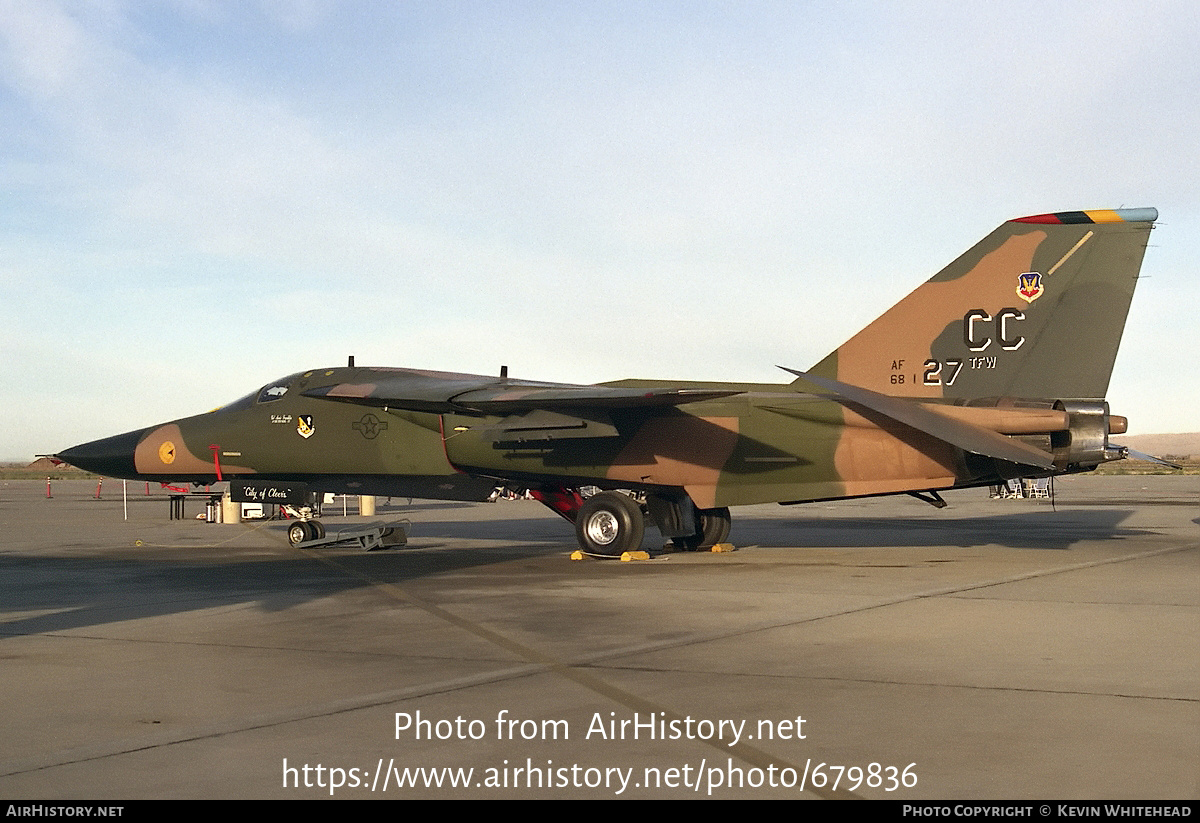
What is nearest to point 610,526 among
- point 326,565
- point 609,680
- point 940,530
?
point 326,565

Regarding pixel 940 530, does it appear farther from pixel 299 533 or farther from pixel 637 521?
pixel 299 533

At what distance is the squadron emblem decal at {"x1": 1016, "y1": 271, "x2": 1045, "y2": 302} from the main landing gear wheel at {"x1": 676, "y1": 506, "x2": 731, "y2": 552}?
5.66m

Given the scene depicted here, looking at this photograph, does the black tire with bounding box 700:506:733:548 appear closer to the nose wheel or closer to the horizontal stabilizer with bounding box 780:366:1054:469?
the horizontal stabilizer with bounding box 780:366:1054:469

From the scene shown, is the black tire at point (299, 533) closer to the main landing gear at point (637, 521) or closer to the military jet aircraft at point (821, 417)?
the military jet aircraft at point (821, 417)

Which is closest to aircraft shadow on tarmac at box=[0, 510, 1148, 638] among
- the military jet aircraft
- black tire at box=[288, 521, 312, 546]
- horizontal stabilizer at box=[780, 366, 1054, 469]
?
black tire at box=[288, 521, 312, 546]

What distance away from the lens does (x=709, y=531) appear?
17.8 m

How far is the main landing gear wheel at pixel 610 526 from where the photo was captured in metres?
16.4

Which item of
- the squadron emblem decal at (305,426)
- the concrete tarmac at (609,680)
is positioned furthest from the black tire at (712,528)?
the squadron emblem decal at (305,426)

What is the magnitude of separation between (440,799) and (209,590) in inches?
346

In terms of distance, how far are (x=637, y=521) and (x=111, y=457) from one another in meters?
9.94

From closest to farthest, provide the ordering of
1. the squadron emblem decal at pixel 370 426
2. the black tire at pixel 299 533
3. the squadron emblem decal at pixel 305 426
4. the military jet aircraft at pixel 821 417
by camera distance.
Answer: the military jet aircraft at pixel 821 417 < the squadron emblem decal at pixel 370 426 < the squadron emblem decal at pixel 305 426 < the black tire at pixel 299 533

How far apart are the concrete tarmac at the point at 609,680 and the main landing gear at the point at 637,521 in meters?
1.69

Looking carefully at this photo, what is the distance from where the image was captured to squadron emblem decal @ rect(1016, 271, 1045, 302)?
50.3 feet
